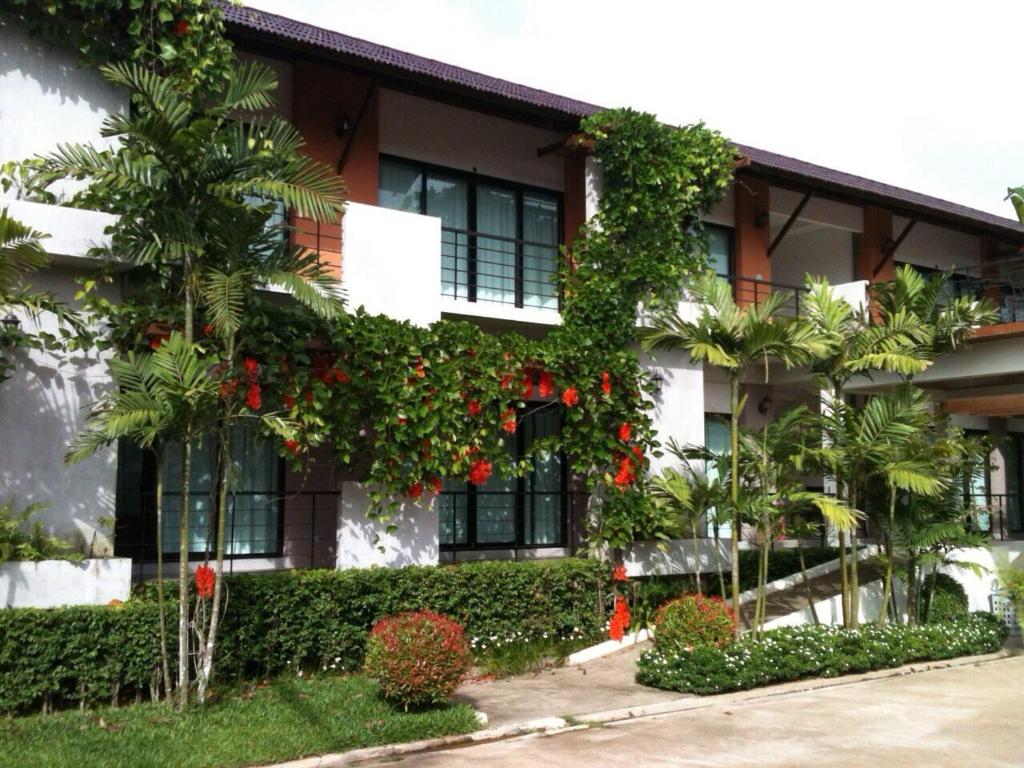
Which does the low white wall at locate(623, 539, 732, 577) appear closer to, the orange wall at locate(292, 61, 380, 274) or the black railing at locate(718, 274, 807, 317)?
the black railing at locate(718, 274, 807, 317)

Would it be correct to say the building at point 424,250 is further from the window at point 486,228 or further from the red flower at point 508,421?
the red flower at point 508,421

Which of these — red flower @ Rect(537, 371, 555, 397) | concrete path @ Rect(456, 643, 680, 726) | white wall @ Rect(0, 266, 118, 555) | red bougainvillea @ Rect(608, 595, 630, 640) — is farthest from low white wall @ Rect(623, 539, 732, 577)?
white wall @ Rect(0, 266, 118, 555)

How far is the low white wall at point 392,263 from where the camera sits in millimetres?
13234

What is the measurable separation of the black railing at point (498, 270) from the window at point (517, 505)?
1765mm

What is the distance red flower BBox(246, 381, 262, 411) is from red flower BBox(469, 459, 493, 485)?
10.0 ft

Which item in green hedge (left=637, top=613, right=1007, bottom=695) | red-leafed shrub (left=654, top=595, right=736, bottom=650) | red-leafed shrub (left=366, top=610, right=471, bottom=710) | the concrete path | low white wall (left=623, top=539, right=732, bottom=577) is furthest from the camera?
low white wall (left=623, top=539, right=732, bottom=577)

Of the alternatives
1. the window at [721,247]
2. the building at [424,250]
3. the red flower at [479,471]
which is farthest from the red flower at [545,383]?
the window at [721,247]

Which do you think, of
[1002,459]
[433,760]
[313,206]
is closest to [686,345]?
[313,206]

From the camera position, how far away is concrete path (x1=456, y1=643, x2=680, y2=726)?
11188 millimetres

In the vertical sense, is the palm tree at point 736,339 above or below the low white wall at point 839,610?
above

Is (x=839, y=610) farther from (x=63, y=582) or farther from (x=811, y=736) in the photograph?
(x=63, y=582)

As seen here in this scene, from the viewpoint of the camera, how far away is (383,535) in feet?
43.5

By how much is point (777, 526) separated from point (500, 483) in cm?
440

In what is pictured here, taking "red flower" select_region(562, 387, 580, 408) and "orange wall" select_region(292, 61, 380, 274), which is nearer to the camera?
"orange wall" select_region(292, 61, 380, 274)
